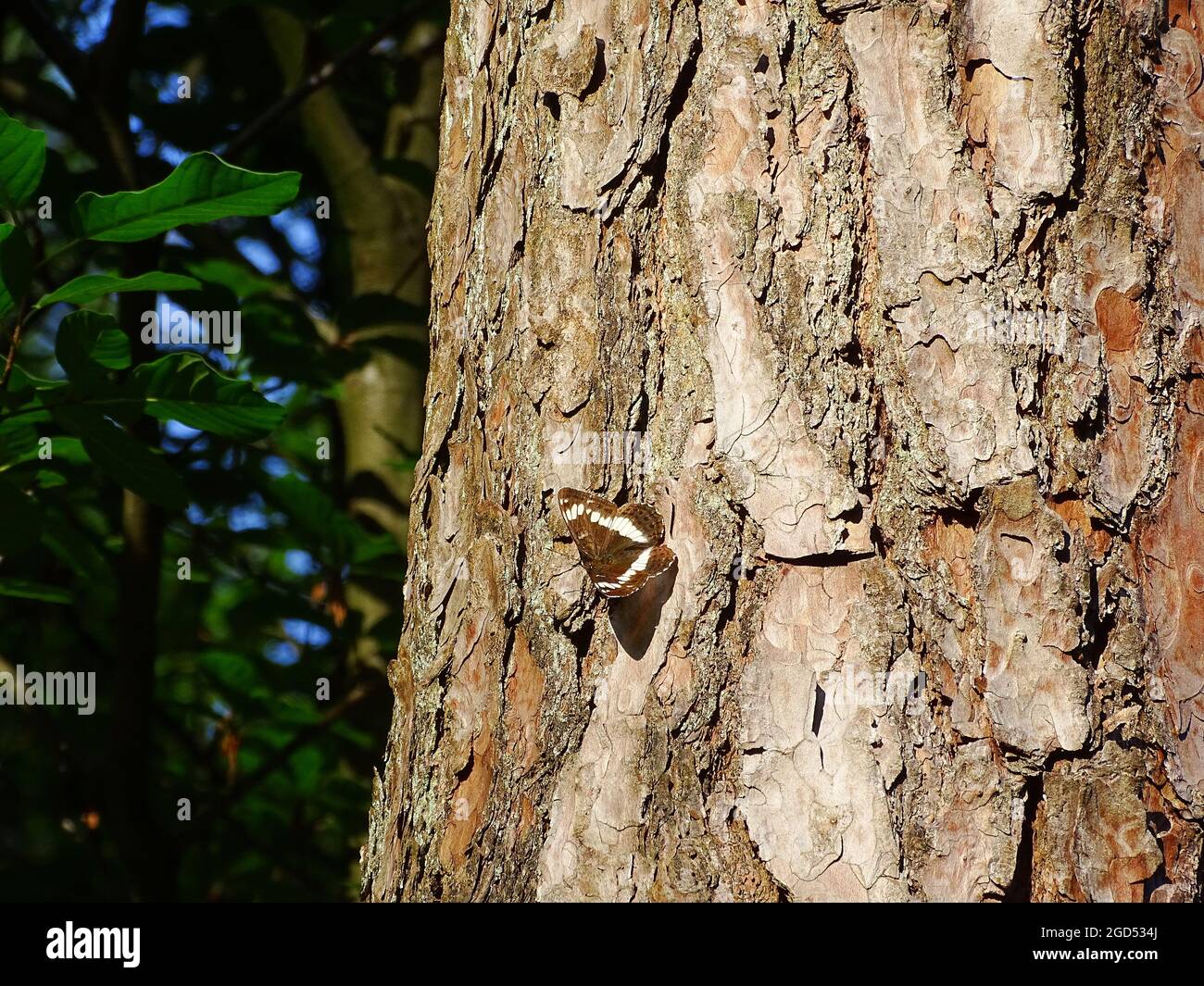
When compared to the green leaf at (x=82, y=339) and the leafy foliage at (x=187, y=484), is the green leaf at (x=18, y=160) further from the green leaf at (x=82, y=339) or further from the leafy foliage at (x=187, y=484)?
the green leaf at (x=82, y=339)

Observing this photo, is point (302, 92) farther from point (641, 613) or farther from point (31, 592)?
point (641, 613)

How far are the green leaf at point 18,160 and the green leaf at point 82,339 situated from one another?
0.15 m

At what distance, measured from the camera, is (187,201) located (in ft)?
3.75

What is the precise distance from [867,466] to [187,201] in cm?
87

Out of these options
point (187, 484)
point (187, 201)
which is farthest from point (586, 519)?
point (187, 484)

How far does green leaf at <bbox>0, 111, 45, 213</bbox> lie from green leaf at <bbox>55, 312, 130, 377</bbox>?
148 millimetres

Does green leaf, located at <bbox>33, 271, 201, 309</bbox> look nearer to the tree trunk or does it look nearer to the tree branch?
the tree trunk

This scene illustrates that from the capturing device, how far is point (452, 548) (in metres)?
1.08

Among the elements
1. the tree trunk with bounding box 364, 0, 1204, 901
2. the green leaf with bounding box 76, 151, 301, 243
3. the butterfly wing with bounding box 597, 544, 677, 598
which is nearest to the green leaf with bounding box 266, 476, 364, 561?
the green leaf with bounding box 76, 151, 301, 243

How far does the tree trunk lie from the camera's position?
0.88 m

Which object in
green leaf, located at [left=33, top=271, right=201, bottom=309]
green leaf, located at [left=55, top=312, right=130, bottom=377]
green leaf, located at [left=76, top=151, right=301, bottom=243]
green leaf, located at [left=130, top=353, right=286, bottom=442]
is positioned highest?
green leaf, located at [left=76, top=151, right=301, bottom=243]

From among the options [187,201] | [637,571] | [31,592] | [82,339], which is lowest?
[31,592]
